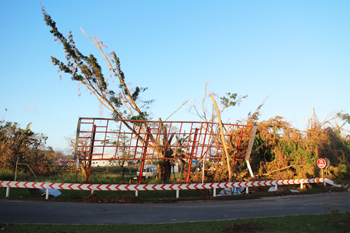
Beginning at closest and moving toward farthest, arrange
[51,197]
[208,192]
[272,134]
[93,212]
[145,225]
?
[145,225], [93,212], [51,197], [208,192], [272,134]

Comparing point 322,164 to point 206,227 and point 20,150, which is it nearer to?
point 206,227

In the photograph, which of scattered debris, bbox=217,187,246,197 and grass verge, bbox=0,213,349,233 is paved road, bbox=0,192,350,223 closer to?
grass verge, bbox=0,213,349,233

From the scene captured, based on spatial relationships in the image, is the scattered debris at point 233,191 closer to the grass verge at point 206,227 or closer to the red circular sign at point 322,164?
the red circular sign at point 322,164

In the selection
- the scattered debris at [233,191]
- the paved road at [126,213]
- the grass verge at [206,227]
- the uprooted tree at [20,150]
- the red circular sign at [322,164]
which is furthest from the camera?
the uprooted tree at [20,150]

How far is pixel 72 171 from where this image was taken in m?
27.5

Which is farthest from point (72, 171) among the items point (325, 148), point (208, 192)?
point (325, 148)

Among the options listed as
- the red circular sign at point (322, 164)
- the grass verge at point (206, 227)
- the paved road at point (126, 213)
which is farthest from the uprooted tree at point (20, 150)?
the red circular sign at point (322, 164)

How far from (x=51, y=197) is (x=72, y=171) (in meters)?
13.7

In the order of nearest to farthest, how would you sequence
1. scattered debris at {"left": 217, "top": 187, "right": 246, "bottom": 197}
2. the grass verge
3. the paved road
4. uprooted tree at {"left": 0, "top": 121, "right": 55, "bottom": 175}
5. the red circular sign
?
the grass verge < the paved road < scattered debris at {"left": 217, "top": 187, "right": 246, "bottom": 197} < the red circular sign < uprooted tree at {"left": 0, "top": 121, "right": 55, "bottom": 175}

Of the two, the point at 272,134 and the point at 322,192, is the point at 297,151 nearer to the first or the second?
the point at 272,134

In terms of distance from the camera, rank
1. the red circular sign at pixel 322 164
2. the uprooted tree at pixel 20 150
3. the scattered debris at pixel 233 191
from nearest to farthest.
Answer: the scattered debris at pixel 233 191 → the red circular sign at pixel 322 164 → the uprooted tree at pixel 20 150

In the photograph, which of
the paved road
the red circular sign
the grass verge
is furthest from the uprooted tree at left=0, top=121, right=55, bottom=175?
the red circular sign

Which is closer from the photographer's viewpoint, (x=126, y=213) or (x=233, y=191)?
(x=126, y=213)

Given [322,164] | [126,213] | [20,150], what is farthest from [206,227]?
[20,150]
